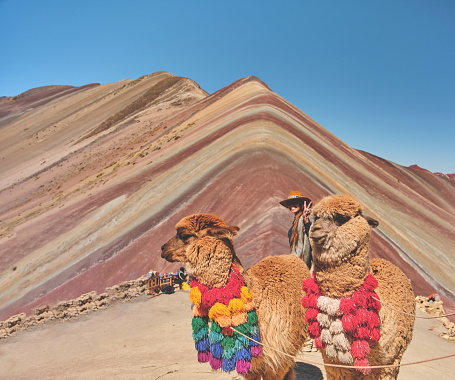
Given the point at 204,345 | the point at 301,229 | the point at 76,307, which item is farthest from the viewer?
the point at 76,307

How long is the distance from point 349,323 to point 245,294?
968 mm

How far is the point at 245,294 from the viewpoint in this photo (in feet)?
10.6

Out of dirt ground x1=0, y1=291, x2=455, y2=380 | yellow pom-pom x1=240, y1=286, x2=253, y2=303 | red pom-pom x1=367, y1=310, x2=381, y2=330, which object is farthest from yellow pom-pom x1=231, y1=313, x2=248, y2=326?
dirt ground x1=0, y1=291, x2=455, y2=380

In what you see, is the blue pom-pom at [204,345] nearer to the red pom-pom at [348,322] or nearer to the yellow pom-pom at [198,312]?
the yellow pom-pom at [198,312]

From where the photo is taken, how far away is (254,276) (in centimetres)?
361

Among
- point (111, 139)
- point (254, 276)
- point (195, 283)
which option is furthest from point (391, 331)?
point (111, 139)

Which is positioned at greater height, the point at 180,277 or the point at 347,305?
the point at 180,277

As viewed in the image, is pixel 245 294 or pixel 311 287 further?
pixel 245 294

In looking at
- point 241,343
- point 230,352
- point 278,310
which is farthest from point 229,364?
point 278,310

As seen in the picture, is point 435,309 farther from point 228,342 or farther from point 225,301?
point 225,301

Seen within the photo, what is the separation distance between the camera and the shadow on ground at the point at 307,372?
4688 millimetres

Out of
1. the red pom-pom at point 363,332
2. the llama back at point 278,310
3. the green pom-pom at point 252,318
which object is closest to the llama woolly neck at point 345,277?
the red pom-pom at point 363,332

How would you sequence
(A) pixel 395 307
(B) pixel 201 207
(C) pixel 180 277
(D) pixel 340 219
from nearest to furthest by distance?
(D) pixel 340 219 < (A) pixel 395 307 < (C) pixel 180 277 < (B) pixel 201 207

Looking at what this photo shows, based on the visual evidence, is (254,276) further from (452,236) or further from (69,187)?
(69,187)
